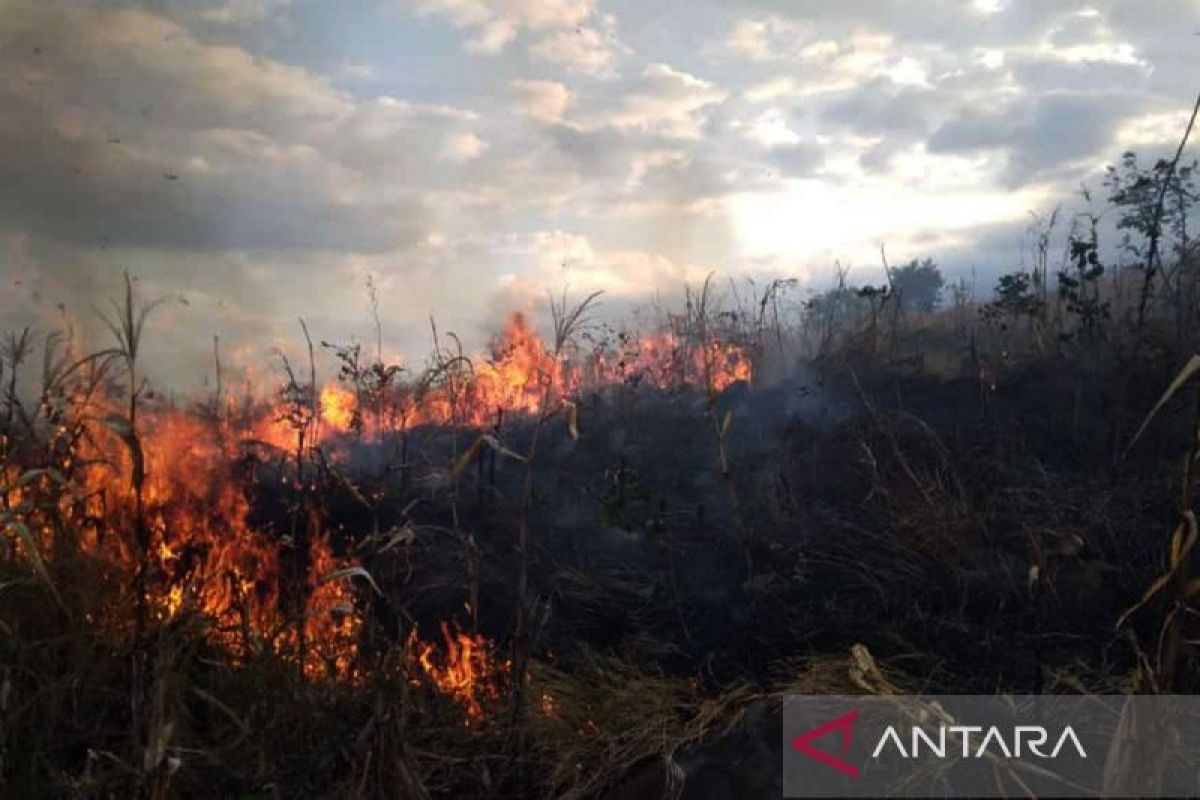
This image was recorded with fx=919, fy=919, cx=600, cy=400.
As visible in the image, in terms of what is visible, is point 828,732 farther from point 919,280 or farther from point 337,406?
point 919,280

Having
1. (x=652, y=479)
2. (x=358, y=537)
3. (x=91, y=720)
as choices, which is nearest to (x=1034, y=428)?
(x=652, y=479)

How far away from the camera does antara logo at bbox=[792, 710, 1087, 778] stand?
2.83 m

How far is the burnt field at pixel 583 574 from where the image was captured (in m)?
3.60

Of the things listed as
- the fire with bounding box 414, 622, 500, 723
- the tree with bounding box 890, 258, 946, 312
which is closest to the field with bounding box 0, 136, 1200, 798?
the fire with bounding box 414, 622, 500, 723

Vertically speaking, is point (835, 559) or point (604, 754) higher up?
point (835, 559)

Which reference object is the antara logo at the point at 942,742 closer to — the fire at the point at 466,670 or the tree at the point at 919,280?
the fire at the point at 466,670

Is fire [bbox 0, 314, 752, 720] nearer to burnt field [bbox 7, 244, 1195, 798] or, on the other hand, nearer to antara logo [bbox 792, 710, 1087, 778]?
burnt field [bbox 7, 244, 1195, 798]

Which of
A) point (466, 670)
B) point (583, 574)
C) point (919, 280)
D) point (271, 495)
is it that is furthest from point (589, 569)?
point (919, 280)

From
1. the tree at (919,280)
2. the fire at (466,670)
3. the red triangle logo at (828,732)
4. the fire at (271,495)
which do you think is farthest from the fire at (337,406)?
the tree at (919,280)

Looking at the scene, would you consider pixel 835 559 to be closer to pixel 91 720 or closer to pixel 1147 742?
pixel 1147 742

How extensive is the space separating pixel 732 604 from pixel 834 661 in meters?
1.07

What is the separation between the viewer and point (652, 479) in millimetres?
6832

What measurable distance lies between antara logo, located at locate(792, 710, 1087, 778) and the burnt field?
0.72 feet

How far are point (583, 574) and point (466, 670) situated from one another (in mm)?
1216
